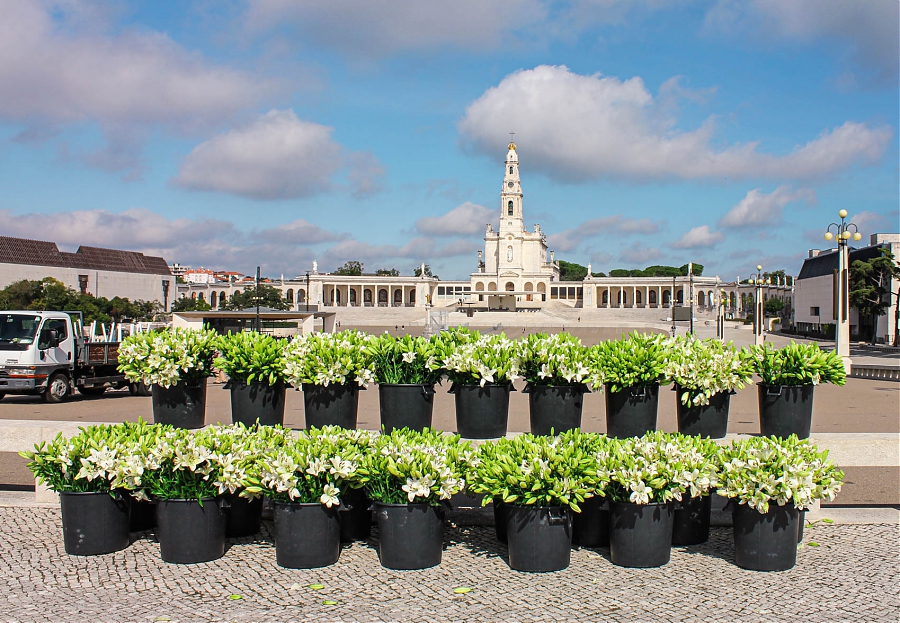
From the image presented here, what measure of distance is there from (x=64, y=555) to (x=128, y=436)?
1.12 meters

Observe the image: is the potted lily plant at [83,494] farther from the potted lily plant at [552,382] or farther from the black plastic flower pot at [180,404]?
the potted lily plant at [552,382]

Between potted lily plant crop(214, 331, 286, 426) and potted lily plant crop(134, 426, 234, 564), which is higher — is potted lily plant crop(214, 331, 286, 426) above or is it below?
above

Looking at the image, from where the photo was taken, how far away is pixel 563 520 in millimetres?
5535

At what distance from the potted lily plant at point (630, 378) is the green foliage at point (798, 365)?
3.34 feet

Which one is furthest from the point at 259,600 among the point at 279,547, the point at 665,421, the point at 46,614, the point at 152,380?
the point at 665,421

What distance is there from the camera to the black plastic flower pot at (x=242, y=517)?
21.0ft

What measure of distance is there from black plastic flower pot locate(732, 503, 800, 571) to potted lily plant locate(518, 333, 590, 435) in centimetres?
170

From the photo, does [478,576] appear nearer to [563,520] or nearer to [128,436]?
[563,520]

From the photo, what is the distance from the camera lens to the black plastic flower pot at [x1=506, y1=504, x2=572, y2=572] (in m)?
5.50

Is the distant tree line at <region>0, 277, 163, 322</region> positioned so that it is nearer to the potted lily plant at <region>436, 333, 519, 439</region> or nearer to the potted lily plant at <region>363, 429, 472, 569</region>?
the potted lily plant at <region>436, 333, 519, 439</region>

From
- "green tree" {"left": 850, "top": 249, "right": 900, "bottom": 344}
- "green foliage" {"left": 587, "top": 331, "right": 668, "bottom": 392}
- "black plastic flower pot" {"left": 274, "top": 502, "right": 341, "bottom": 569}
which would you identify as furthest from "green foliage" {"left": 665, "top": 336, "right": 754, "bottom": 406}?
"green tree" {"left": 850, "top": 249, "right": 900, "bottom": 344}

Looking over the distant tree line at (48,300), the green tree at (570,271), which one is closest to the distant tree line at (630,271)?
the green tree at (570,271)

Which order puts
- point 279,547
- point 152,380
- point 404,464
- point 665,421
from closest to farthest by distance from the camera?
point 404,464, point 279,547, point 152,380, point 665,421

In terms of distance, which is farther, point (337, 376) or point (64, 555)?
point (337, 376)
